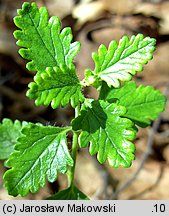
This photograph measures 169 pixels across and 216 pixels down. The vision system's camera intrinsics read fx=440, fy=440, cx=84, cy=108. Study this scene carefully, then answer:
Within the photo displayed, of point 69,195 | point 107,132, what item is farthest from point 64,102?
point 69,195

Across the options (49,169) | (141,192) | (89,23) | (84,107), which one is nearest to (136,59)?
(84,107)

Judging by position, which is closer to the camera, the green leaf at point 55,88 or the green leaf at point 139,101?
the green leaf at point 55,88

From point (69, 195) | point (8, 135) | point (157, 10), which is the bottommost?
point (69, 195)

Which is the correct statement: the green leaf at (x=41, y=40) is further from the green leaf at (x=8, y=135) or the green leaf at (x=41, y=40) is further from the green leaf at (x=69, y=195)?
the green leaf at (x=69, y=195)

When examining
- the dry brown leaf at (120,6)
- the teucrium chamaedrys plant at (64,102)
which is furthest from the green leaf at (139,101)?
the dry brown leaf at (120,6)

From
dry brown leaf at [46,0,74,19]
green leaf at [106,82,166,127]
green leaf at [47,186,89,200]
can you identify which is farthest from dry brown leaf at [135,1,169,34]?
green leaf at [47,186,89,200]

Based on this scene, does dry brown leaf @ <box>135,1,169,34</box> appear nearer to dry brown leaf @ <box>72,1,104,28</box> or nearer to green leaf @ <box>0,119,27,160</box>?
dry brown leaf @ <box>72,1,104,28</box>

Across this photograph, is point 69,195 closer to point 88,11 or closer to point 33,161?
point 33,161
